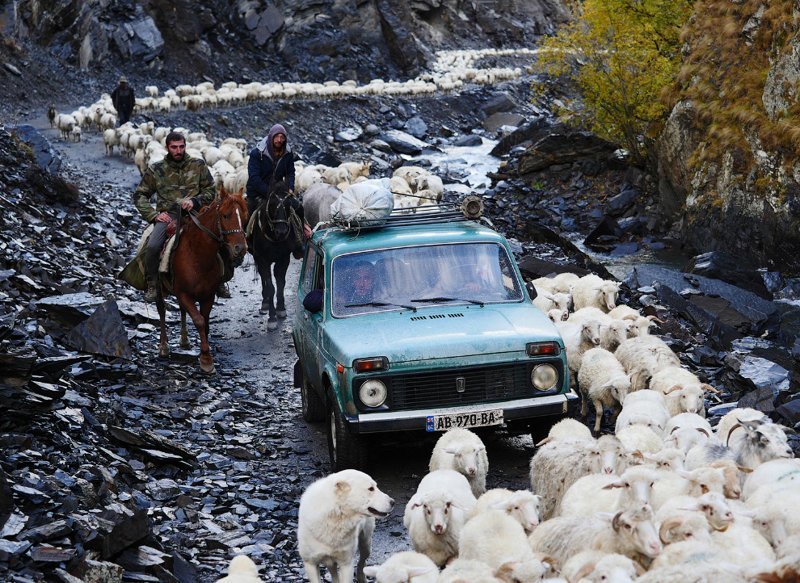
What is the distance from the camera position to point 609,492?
22.7ft

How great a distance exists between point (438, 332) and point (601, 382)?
2.53 metres

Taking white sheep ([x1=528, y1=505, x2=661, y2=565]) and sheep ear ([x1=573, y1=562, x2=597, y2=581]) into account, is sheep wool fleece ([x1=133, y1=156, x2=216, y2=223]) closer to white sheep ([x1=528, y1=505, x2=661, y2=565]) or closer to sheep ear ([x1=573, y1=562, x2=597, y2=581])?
white sheep ([x1=528, y1=505, x2=661, y2=565])

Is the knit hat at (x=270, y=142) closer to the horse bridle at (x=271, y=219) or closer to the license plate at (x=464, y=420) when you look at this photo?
the horse bridle at (x=271, y=219)

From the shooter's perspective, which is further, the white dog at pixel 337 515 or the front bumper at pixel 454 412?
the front bumper at pixel 454 412

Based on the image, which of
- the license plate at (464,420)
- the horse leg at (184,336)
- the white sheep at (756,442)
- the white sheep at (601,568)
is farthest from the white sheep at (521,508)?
the horse leg at (184,336)

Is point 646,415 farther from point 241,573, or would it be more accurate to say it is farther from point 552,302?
point 552,302

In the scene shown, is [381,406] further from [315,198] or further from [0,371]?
[315,198]

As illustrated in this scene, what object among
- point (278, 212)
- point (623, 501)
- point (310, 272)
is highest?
point (623, 501)

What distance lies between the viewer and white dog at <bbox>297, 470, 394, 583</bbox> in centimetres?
649

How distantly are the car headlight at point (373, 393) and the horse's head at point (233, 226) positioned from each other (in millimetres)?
4390

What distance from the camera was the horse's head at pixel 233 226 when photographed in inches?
493

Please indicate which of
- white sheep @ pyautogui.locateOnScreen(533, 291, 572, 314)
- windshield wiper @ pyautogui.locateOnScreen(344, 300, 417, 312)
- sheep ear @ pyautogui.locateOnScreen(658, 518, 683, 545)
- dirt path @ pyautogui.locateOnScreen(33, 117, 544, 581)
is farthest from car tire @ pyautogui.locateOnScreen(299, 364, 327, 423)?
sheep ear @ pyautogui.locateOnScreen(658, 518, 683, 545)

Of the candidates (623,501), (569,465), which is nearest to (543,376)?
(569,465)

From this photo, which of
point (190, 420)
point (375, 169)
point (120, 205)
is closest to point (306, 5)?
point (375, 169)
